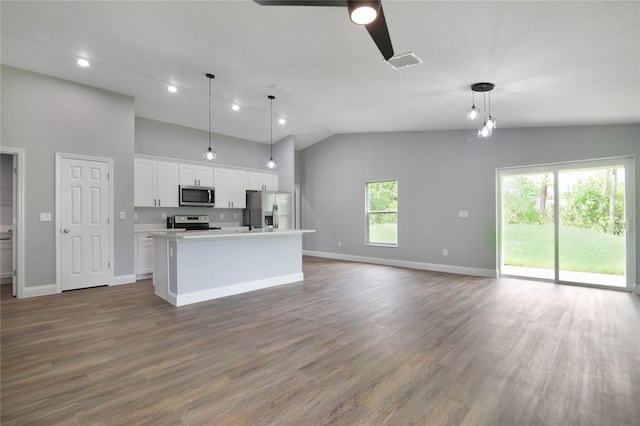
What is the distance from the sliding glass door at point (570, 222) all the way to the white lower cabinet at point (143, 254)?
21.4 ft

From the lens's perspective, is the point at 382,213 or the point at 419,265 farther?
the point at 382,213

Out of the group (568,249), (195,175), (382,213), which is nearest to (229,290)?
(195,175)

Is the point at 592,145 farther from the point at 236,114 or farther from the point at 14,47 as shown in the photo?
the point at 14,47

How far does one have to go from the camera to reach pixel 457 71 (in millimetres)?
3424

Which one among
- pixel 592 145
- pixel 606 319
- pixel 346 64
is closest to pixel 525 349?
pixel 606 319

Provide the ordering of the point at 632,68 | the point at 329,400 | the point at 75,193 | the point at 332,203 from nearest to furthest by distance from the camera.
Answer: the point at 329,400 < the point at 632,68 < the point at 75,193 < the point at 332,203

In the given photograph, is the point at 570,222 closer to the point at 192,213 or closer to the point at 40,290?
the point at 192,213

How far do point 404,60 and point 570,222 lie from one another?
161 inches

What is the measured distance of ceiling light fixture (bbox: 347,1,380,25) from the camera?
5.25ft

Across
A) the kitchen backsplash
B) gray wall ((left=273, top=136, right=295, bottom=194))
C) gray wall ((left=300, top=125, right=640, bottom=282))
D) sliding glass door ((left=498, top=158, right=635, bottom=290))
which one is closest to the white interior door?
the kitchen backsplash

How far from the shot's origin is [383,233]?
722 cm

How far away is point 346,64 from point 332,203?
4790 mm

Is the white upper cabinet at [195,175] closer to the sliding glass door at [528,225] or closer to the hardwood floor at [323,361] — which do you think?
the hardwood floor at [323,361]

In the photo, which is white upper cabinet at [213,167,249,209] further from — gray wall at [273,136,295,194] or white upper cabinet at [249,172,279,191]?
gray wall at [273,136,295,194]
